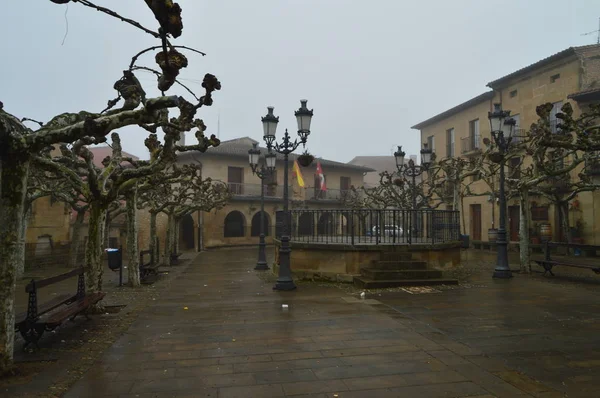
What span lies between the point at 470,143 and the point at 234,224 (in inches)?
762

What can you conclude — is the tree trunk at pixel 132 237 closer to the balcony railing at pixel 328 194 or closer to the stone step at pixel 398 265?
the stone step at pixel 398 265

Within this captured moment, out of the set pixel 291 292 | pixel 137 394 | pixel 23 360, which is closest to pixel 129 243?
pixel 291 292

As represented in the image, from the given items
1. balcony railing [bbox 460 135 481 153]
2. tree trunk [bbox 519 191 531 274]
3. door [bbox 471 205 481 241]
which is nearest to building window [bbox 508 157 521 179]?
balcony railing [bbox 460 135 481 153]

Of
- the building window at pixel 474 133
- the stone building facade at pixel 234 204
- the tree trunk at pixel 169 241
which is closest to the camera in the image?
the tree trunk at pixel 169 241

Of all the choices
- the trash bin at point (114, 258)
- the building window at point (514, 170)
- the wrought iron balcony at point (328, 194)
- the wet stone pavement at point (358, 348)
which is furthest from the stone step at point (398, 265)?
the wrought iron balcony at point (328, 194)

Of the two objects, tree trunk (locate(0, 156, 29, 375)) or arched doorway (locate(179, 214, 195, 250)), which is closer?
tree trunk (locate(0, 156, 29, 375))

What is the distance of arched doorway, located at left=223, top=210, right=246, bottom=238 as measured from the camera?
3372cm

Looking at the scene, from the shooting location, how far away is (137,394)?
388 centimetres

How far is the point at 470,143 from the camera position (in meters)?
29.8

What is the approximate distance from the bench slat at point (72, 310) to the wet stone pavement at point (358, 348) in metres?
0.78

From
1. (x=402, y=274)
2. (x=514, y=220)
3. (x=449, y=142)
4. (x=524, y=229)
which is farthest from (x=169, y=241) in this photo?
(x=449, y=142)

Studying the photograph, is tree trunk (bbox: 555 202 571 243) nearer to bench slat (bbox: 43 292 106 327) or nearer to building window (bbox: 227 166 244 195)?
bench slat (bbox: 43 292 106 327)

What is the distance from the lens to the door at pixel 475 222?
29062 mm

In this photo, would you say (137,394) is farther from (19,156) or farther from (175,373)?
(19,156)
